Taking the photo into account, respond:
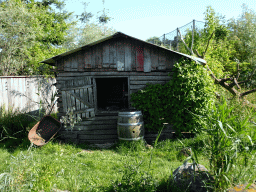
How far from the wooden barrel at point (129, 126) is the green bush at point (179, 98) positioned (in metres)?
0.67

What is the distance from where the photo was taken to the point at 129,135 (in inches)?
226

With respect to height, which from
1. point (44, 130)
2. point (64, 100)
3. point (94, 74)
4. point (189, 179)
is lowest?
point (44, 130)

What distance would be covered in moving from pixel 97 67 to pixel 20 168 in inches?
180

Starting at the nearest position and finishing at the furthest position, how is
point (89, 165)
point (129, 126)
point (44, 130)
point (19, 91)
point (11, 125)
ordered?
point (89, 165)
point (129, 126)
point (44, 130)
point (11, 125)
point (19, 91)

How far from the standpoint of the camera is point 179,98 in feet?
20.0

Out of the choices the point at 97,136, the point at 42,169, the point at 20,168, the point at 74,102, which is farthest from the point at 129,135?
the point at 20,168

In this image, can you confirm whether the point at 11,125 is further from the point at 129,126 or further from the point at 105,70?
the point at 129,126

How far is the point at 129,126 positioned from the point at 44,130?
274cm

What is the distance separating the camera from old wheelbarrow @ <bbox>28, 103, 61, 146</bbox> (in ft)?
19.4

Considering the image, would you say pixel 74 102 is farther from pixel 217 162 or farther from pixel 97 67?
pixel 217 162

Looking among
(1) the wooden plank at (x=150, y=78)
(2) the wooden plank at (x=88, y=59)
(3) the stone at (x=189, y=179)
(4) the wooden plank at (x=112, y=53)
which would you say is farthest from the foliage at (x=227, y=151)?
(2) the wooden plank at (x=88, y=59)

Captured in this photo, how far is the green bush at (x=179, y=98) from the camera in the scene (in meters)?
6.05

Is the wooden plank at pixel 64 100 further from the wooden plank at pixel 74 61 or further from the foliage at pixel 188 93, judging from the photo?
the foliage at pixel 188 93

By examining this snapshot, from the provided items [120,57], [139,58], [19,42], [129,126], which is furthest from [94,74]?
[19,42]
